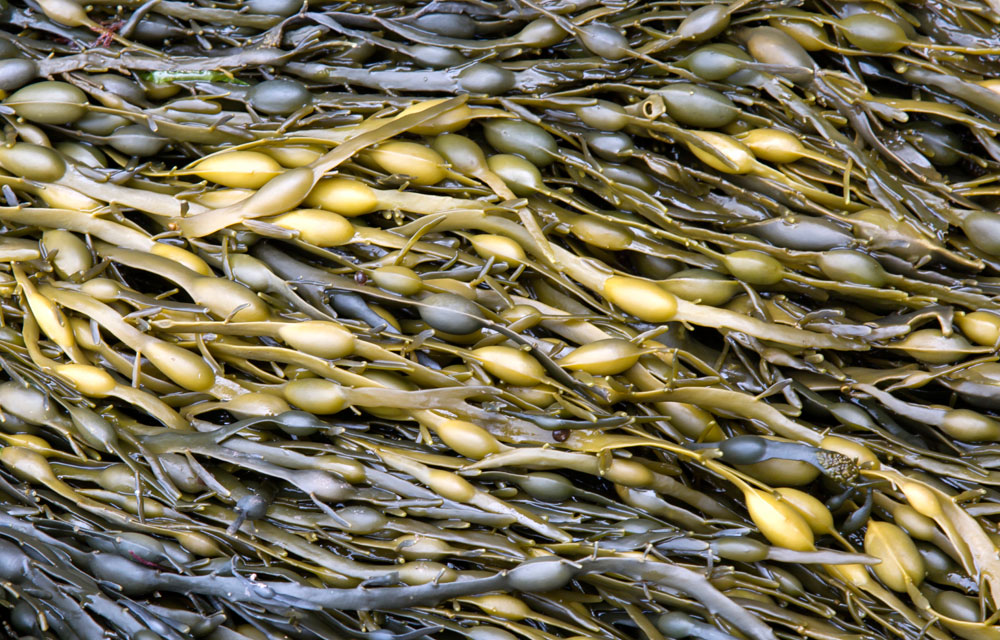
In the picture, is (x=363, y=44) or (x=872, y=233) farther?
(x=363, y=44)

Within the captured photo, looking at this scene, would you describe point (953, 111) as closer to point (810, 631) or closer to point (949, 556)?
point (949, 556)

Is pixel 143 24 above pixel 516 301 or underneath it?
above

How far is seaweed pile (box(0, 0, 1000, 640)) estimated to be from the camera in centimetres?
101

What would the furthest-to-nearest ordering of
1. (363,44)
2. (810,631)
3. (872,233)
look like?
(363,44), (872,233), (810,631)

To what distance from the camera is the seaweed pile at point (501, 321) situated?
101 centimetres

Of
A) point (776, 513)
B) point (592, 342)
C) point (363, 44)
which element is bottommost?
point (776, 513)

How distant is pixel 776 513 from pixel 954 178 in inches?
26.7

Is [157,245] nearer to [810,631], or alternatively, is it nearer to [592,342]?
[592,342]

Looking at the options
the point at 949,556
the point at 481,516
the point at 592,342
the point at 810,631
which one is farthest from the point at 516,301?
the point at 949,556

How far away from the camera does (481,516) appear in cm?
101

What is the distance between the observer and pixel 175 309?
1046 millimetres

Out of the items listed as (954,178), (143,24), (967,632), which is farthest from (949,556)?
(143,24)

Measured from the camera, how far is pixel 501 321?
107 centimetres

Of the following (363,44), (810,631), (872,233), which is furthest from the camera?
(363,44)
